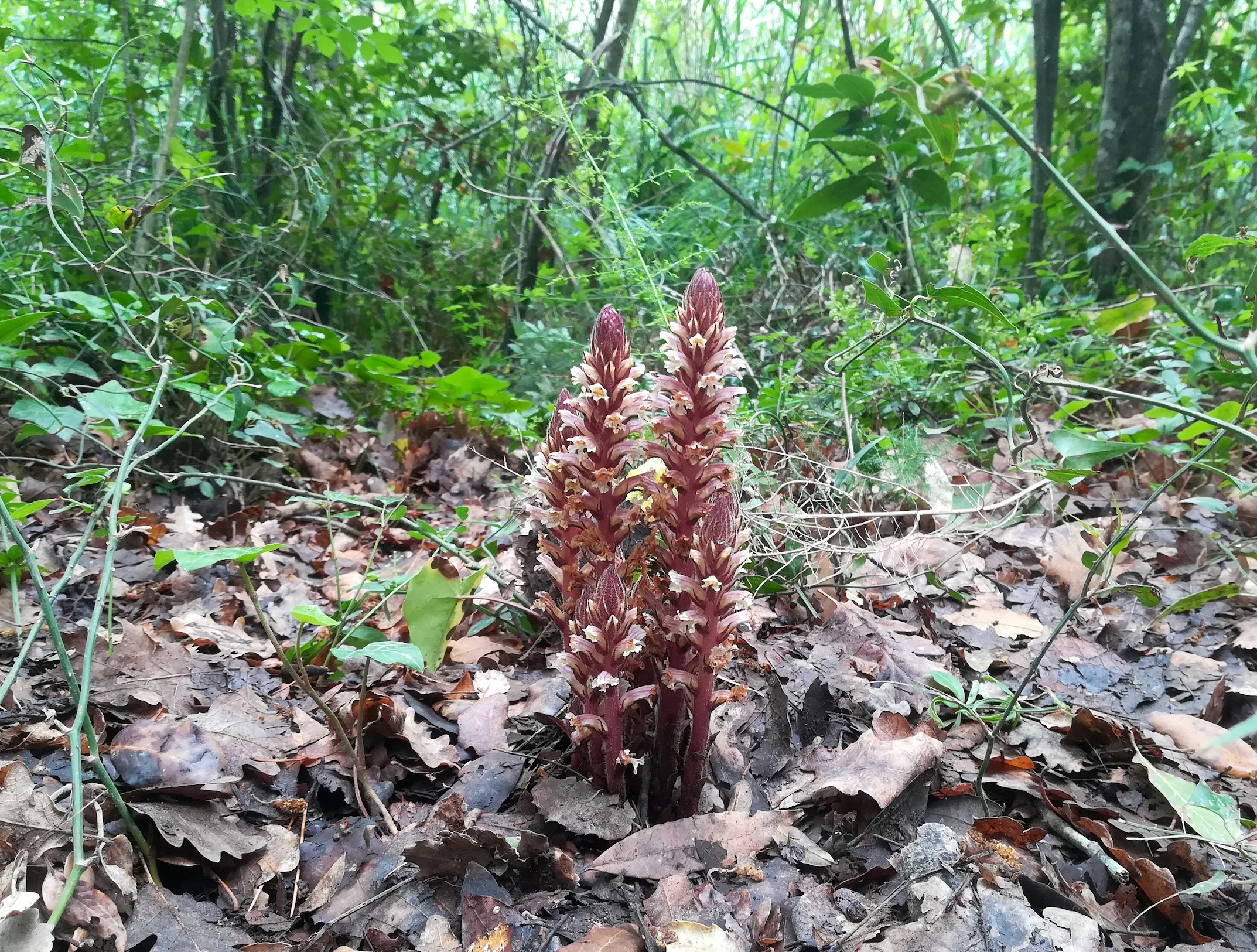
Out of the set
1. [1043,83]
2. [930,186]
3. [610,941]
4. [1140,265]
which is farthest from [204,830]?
[1043,83]

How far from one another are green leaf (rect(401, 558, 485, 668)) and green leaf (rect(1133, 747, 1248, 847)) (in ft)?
4.77

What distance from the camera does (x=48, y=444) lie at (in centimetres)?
315

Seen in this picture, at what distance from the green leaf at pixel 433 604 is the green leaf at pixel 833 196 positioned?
3.20 meters

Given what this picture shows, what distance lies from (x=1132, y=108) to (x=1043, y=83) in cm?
61

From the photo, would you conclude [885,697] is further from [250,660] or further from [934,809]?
[250,660]

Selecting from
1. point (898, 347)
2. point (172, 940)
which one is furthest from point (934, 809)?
point (898, 347)

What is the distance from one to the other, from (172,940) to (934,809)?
1.43m

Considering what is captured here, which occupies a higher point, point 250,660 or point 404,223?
point 404,223

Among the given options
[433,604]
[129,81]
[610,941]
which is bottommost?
[610,941]

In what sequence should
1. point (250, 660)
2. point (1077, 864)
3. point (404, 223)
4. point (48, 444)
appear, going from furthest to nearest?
1. point (404, 223)
2. point (48, 444)
3. point (250, 660)
4. point (1077, 864)

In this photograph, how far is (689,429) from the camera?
4.27 ft

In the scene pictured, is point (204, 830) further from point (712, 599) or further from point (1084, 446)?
point (1084, 446)

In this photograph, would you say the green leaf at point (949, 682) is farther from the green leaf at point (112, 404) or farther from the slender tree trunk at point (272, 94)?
the slender tree trunk at point (272, 94)

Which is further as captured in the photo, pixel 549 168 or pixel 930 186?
pixel 549 168
